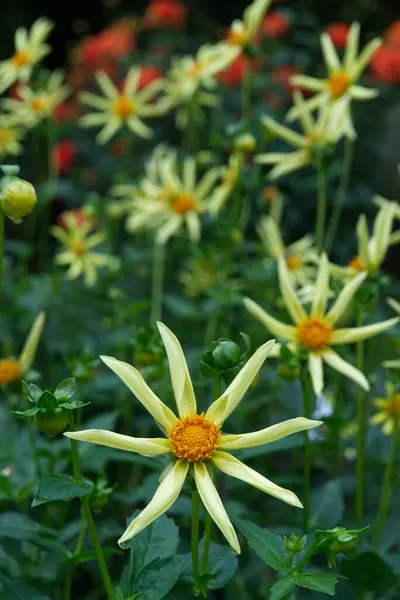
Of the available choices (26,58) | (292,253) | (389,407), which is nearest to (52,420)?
(389,407)

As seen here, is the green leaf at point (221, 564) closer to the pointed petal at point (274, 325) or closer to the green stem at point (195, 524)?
the green stem at point (195, 524)

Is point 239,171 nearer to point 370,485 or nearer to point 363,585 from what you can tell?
point 370,485

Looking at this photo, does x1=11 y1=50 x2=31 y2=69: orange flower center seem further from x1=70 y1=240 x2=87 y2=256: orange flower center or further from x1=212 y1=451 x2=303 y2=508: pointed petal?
x1=212 y1=451 x2=303 y2=508: pointed petal

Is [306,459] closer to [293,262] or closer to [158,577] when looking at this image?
[158,577]

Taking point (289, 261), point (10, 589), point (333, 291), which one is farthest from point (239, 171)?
point (10, 589)

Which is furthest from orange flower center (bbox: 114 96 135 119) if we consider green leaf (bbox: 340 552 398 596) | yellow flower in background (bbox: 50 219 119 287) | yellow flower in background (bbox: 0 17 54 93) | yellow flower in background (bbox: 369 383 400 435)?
green leaf (bbox: 340 552 398 596)

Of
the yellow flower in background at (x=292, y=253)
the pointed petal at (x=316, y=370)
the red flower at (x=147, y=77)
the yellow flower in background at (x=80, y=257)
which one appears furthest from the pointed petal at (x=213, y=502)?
the red flower at (x=147, y=77)
